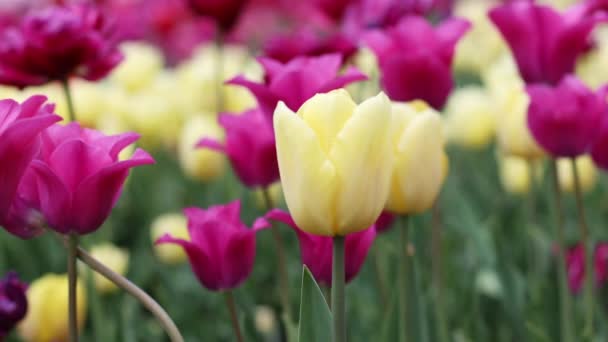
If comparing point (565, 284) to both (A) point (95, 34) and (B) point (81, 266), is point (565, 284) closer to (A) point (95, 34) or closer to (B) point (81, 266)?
(A) point (95, 34)

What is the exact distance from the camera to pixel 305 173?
59 centimetres

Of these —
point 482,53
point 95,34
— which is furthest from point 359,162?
point 482,53

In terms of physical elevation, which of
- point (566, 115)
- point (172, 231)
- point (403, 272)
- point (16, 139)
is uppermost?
point (16, 139)

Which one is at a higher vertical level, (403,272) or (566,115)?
(566,115)

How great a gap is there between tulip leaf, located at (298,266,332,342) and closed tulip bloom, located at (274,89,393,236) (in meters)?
0.06

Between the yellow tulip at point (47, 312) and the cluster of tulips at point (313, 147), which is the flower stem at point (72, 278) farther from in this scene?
the yellow tulip at point (47, 312)

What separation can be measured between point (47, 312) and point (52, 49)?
0.37 meters

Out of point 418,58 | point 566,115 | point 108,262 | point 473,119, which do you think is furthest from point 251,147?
point 473,119

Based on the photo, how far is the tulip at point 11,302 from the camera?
81 cm

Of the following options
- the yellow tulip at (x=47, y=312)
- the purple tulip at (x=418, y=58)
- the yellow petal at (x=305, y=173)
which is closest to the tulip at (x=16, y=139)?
the yellow petal at (x=305, y=173)

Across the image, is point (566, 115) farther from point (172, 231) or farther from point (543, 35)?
point (172, 231)

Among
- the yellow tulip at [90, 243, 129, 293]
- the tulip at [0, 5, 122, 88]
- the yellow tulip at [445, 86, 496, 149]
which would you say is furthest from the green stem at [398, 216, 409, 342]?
the yellow tulip at [445, 86, 496, 149]

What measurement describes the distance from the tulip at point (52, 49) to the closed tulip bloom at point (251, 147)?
0.19 m

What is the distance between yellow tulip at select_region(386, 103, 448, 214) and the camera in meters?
0.78
